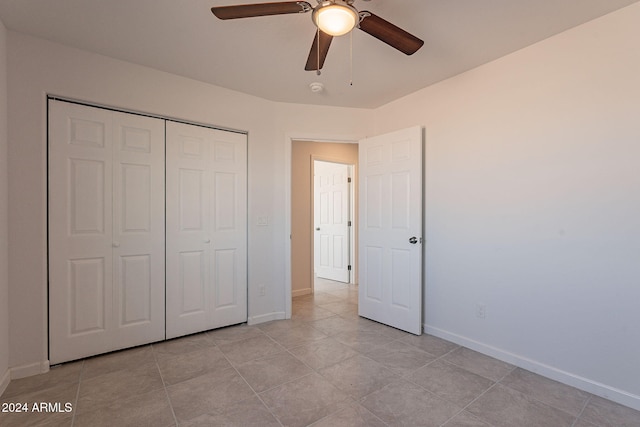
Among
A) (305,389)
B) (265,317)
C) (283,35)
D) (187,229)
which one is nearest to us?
(305,389)

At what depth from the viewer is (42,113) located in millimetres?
2254

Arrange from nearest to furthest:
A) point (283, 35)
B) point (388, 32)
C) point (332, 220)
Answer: point (388, 32) → point (283, 35) → point (332, 220)

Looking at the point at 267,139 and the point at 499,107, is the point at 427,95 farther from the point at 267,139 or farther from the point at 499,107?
the point at 267,139

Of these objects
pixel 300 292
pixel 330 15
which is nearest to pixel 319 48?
pixel 330 15

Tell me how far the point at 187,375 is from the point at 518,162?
298cm

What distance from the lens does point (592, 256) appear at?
6.73ft

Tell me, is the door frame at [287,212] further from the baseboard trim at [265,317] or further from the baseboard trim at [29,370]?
the baseboard trim at [29,370]

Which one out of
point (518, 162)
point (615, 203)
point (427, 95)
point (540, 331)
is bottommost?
point (540, 331)

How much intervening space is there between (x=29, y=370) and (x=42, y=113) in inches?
73.2

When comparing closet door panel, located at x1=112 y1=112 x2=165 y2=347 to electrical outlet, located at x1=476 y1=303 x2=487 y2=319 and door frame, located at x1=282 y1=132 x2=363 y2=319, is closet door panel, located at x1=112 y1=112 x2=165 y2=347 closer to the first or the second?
door frame, located at x1=282 y1=132 x2=363 y2=319

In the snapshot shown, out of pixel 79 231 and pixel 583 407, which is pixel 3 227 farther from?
pixel 583 407

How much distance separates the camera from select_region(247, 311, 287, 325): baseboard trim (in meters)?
3.28

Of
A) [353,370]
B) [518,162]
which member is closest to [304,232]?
[353,370]

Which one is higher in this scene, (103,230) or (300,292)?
(103,230)
